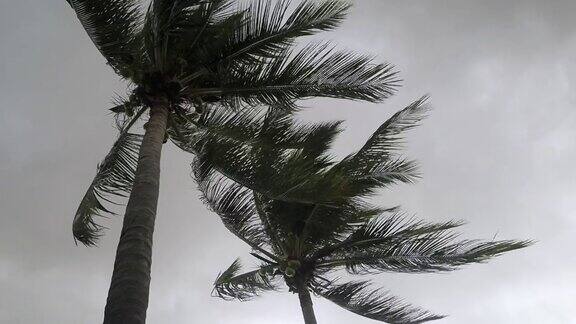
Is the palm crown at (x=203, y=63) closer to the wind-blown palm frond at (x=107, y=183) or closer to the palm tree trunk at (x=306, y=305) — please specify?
the wind-blown palm frond at (x=107, y=183)

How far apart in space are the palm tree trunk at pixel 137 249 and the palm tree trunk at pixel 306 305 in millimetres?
4709

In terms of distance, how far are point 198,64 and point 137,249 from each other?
12.3 feet

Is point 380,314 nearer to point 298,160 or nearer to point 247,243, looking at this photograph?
point 247,243

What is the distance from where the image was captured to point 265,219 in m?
10.3

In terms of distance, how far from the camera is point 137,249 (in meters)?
4.72

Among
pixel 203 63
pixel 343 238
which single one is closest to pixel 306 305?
pixel 343 238

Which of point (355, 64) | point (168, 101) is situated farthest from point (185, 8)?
point (355, 64)

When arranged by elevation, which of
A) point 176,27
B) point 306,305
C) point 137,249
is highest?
point 176,27

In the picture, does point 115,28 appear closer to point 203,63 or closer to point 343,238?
point 203,63

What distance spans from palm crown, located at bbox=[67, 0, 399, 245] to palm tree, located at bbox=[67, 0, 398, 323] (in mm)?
15

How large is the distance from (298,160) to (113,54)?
342 cm

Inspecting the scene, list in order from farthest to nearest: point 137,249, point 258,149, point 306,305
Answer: point 306,305 → point 258,149 → point 137,249

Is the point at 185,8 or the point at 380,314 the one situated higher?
the point at 185,8

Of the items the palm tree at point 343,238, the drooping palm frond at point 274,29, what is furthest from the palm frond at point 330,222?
the drooping palm frond at point 274,29
